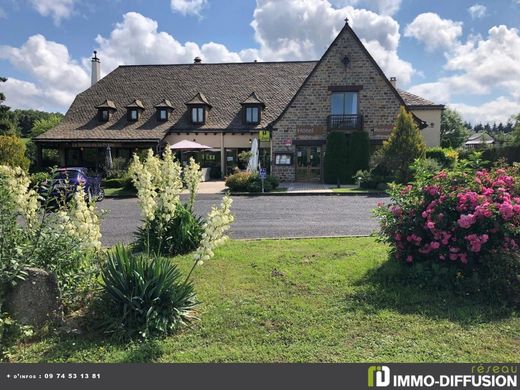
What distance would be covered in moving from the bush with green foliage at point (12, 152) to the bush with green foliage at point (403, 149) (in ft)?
65.4

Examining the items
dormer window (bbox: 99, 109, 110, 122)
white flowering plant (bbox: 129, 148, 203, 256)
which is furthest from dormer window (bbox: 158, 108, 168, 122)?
white flowering plant (bbox: 129, 148, 203, 256)

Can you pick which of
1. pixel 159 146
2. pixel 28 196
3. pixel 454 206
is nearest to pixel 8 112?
pixel 159 146

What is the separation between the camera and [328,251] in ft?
23.6

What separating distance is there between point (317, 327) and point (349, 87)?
76.1ft

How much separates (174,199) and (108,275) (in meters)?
1.22

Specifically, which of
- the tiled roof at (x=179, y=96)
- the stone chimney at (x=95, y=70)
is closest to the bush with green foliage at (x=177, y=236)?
the tiled roof at (x=179, y=96)

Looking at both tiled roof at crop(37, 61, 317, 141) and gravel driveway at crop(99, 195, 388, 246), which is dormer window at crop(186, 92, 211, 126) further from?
gravel driveway at crop(99, 195, 388, 246)

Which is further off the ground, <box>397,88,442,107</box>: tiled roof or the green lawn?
<box>397,88,442,107</box>: tiled roof

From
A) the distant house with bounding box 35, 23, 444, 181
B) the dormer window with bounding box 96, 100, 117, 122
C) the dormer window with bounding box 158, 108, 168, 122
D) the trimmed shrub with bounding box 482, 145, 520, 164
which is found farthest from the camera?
the dormer window with bounding box 96, 100, 117, 122

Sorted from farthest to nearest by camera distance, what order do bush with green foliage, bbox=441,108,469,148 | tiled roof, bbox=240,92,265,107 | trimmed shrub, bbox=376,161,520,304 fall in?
1. bush with green foliage, bbox=441,108,469,148
2. tiled roof, bbox=240,92,265,107
3. trimmed shrub, bbox=376,161,520,304

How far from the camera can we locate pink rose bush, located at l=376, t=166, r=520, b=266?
484 centimetres

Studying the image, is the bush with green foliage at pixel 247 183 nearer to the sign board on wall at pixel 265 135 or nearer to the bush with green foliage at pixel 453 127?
the sign board on wall at pixel 265 135

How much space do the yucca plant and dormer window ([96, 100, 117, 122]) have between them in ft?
92.2

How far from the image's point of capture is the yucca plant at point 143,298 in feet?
13.3
